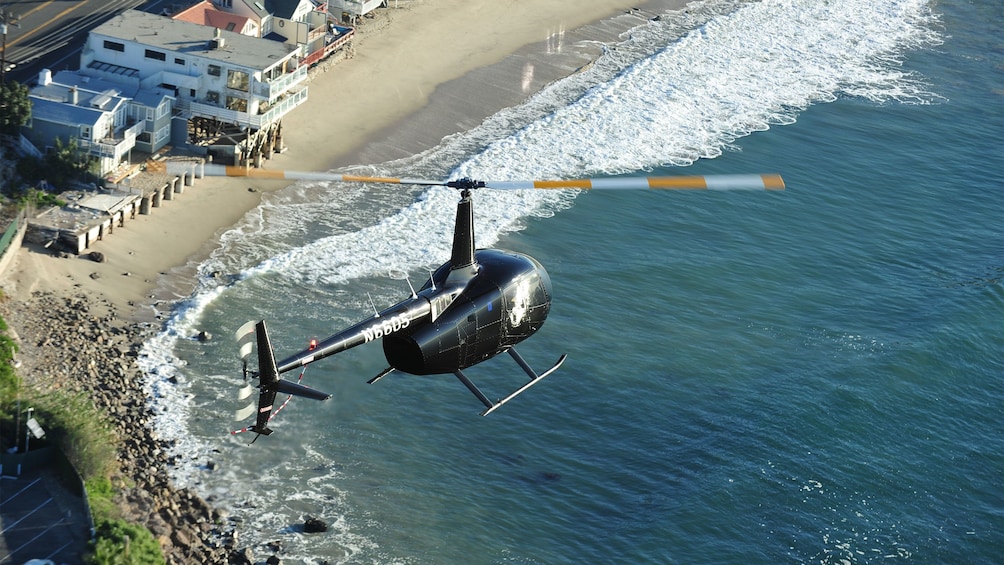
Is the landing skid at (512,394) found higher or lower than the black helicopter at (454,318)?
lower

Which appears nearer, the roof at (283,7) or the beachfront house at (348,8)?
the roof at (283,7)

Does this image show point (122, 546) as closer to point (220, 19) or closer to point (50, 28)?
point (220, 19)

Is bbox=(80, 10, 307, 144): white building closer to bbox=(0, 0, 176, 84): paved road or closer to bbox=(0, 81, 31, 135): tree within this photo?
bbox=(0, 0, 176, 84): paved road

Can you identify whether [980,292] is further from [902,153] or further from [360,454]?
[360,454]

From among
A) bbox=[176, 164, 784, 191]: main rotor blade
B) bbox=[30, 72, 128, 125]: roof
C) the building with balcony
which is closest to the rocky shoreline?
the building with balcony

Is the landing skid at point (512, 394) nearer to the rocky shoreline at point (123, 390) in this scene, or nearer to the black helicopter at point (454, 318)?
the black helicopter at point (454, 318)

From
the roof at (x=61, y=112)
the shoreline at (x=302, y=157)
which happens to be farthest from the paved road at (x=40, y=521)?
the roof at (x=61, y=112)
